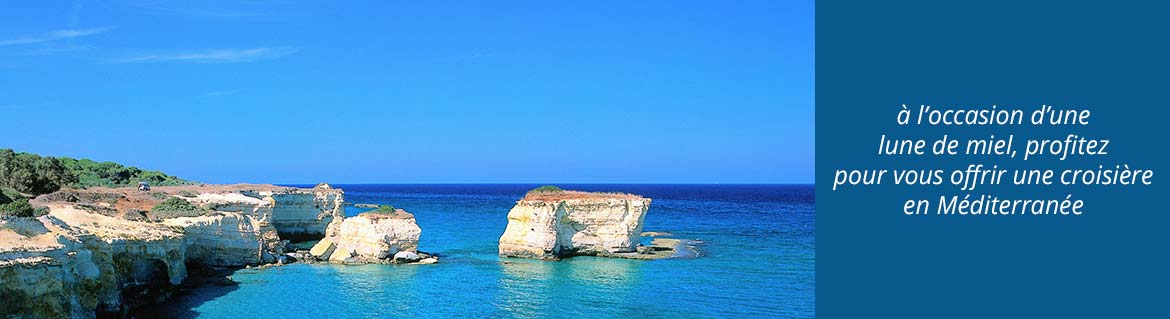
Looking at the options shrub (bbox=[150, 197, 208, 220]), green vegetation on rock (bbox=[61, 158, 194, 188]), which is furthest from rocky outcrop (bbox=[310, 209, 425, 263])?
green vegetation on rock (bbox=[61, 158, 194, 188])

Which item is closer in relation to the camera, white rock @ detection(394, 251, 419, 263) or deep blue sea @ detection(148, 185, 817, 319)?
deep blue sea @ detection(148, 185, 817, 319)

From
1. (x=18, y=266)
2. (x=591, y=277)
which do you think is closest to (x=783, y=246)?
(x=591, y=277)

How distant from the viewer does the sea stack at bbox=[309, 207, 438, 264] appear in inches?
1491

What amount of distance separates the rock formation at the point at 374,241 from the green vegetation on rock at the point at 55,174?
14.5 metres

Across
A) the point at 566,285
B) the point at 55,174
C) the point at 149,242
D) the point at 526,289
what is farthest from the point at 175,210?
the point at 55,174

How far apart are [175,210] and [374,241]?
8714mm

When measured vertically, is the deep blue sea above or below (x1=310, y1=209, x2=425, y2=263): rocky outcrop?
below

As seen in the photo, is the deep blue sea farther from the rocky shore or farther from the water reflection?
the rocky shore

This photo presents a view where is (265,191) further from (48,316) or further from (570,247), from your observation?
(48,316)

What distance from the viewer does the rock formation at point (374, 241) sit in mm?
37875

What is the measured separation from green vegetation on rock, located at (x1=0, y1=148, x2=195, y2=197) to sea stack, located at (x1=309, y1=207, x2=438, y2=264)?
1453 centimetres

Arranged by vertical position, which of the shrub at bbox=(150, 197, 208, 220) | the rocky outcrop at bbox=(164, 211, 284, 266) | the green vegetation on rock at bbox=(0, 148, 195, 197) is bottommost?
the rocky outcrop at bbox=(164, 211, 284, 266)

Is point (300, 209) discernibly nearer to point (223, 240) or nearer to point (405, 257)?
point (405, 257)

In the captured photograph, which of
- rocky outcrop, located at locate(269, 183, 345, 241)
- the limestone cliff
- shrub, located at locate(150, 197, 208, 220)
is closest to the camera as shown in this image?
the limestone cliff
